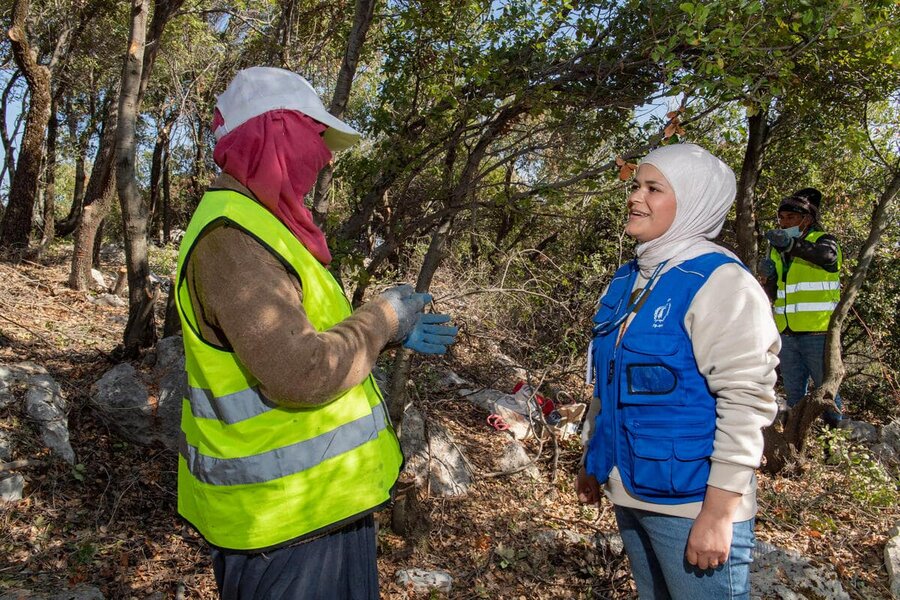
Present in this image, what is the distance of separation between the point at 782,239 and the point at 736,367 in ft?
12.7

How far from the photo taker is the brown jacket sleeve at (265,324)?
1323mm

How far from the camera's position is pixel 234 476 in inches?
57.7

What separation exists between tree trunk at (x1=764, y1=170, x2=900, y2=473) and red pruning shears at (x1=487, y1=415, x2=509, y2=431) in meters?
2.14

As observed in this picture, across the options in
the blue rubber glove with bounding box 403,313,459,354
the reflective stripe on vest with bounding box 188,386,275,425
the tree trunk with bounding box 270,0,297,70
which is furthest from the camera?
the tree trunk with bounding box 270,0,297,70

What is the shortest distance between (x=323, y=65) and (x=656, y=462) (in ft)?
21.8

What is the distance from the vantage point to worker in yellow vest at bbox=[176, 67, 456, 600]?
1.36 meters

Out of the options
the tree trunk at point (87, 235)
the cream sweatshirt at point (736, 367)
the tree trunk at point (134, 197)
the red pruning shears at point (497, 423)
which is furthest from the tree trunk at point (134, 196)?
the cream sweatshirt at point (736, 367)

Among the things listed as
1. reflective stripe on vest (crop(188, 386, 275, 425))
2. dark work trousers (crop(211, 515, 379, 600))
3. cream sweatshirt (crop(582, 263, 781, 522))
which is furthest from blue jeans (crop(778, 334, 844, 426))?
reflective stripe on vest (crop(188, 386, 275, 425))

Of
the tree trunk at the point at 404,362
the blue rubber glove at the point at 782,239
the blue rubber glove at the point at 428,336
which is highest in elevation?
the blue rubber glove at the point at 782,239

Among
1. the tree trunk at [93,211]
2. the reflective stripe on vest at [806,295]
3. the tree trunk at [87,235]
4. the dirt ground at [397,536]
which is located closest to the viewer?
the dirt ground at [397,536]

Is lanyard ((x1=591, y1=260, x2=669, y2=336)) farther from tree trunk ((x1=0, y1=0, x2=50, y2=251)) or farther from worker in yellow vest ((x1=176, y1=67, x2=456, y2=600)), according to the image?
Answer: tree trunk ((x1=0, y1=0, x2=50, y2=251))

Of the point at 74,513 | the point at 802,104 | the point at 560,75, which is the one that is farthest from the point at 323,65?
the point at 74,513

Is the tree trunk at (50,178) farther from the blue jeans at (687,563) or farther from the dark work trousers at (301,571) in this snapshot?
the blue jeans at (687,563)

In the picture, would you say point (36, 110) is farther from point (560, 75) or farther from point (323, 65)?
point (560, 75)
